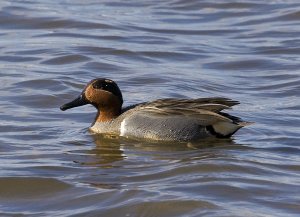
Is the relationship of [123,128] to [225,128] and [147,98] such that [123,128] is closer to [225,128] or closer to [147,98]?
[225,128]

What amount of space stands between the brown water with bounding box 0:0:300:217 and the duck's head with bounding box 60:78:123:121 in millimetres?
292

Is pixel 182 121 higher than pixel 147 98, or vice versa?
pixel 182 121

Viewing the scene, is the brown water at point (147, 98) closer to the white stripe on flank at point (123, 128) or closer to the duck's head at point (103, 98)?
the white stripe on flank at point (123, 128)

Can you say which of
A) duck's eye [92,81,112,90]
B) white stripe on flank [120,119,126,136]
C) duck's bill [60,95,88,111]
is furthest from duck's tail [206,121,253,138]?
duck's bill [60,95,88,111]

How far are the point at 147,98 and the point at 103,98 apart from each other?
164 centimetres

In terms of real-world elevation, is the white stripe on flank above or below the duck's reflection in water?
above

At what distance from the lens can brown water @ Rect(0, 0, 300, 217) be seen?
29.8ft

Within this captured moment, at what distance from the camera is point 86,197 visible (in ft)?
29.6

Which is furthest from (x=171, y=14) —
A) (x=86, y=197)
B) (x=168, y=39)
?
(x=86, y=197)

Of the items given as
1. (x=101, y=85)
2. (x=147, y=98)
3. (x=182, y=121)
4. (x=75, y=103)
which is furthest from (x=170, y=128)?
(x=147, y=98)

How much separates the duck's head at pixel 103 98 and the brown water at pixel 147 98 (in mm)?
292

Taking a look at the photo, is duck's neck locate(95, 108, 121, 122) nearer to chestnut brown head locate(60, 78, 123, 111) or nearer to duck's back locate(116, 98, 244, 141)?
chestnut brown head locate(60, 78, 123, 111)

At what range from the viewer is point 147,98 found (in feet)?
43.8

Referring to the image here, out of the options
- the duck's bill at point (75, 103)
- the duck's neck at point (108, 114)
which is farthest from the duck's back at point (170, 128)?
the duck's bill at point (75, 103)
